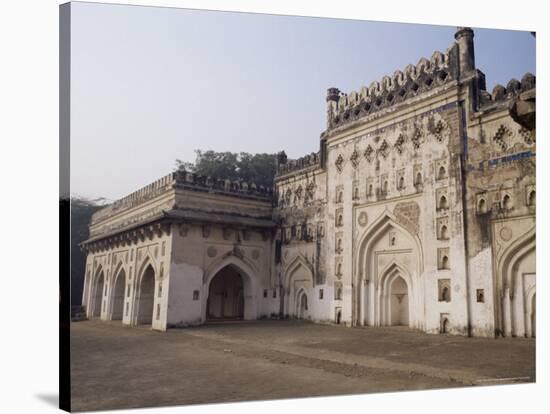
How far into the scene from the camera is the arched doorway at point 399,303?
33.5 ft

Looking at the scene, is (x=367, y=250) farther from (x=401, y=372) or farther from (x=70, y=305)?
(x=70, y=305)

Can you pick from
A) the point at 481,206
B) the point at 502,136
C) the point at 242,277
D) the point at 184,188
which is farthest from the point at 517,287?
the point at 184,188

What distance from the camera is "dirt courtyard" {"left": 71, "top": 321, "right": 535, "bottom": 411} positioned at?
5.42 meters

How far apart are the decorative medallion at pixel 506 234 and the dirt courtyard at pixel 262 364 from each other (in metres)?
1.57

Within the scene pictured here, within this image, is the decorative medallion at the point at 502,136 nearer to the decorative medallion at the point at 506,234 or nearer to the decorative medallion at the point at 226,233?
the decorative medallion at the point at 506,234

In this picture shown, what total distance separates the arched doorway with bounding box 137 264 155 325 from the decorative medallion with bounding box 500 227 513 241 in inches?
231

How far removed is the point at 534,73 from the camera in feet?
25.2

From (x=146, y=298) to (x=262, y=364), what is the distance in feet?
10.7

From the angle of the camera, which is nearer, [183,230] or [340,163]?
[183,230]

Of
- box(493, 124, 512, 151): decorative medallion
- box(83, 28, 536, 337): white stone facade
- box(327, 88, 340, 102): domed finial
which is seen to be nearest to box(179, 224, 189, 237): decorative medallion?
box(83, 28, 536, 337): white stone facade

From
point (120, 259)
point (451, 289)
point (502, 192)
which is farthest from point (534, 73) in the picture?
point (120, 259)

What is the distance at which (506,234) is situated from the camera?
841 centimetres

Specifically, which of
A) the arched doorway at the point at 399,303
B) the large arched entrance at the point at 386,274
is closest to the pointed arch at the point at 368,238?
the large arched entrance at the point at 386,274

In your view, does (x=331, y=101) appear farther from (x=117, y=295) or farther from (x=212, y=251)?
(x=117, y=295)
